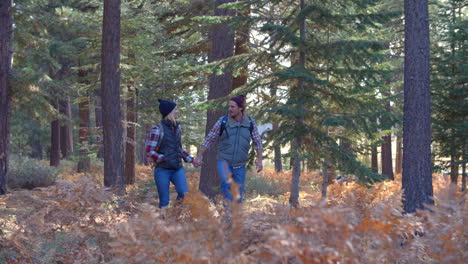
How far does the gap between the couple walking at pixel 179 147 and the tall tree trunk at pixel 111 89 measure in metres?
4.58

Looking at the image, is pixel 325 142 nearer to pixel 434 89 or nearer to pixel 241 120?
pixel 241 120

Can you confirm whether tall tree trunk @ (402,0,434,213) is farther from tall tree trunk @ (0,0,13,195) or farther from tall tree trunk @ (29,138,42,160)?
tall tree trunk @ (29,138,42,160)

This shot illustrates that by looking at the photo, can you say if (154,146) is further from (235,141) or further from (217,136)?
(235,141)

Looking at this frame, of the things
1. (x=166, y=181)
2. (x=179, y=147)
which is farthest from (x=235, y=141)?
(x=166, y=181)

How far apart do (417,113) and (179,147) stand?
3973 mm

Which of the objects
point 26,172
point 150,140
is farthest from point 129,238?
point 26,172

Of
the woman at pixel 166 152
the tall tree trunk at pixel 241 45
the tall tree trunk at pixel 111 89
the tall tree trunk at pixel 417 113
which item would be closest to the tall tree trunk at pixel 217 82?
the tall tree trunk at pixel 241 45

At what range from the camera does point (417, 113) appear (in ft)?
24.1

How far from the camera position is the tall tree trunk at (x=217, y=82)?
11461mm

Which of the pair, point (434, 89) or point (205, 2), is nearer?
point (205, 2)

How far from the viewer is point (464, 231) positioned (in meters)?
3.44

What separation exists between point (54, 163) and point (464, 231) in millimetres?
25662

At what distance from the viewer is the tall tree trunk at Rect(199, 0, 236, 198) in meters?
11.5

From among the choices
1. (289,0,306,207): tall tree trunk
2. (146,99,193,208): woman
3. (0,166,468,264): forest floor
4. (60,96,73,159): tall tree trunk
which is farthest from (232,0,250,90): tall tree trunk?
(60,96,73,159): tall tree trunk
